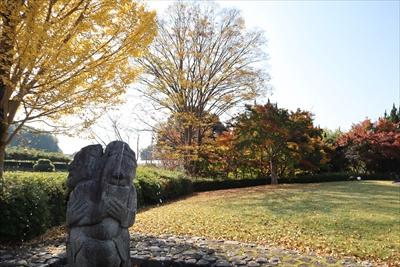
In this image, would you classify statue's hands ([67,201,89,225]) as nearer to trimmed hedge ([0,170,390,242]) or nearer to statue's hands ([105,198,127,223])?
statue's hands ([105,198,127,223])

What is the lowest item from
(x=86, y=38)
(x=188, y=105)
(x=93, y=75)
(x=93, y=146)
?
(x=93, y=146)

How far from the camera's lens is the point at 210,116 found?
24.0m

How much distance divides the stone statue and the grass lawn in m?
4.20

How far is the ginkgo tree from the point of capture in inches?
260

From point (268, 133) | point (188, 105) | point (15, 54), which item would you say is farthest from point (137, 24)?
point (188, 105)

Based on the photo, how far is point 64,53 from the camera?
6980 mm

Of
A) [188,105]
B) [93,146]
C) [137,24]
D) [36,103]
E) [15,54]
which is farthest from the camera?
[188,105]

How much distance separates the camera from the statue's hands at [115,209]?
343 centimetres

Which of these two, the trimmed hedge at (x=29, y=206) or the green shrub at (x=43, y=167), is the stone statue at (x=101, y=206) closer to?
the trimmed hedge at (x=29, y=206)

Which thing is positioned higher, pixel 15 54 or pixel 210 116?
pixel 210 116

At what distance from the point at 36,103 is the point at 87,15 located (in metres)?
2.00

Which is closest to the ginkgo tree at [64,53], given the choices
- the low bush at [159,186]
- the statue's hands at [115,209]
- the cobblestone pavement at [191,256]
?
the cobblestone pavement at [191,256]

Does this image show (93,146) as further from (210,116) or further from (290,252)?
(210,116)

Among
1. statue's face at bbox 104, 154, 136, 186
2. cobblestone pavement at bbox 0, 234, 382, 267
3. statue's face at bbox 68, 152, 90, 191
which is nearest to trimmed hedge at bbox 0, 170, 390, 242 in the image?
cobblestone pavement at bbox 0, 234, 382, 267
